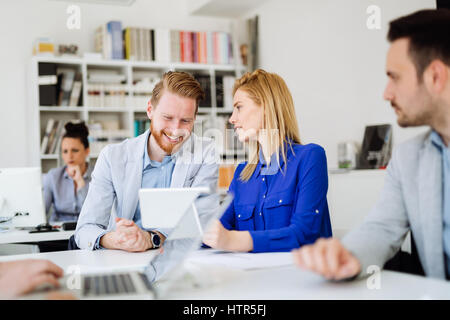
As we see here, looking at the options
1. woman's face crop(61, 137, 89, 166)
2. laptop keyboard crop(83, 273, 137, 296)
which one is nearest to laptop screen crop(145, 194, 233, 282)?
laptop keyboard crop(83, 273, 137, 296)

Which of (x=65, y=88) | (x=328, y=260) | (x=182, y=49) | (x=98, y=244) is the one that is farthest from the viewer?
(x=182, y=49)

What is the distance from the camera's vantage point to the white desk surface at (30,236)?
2596mm

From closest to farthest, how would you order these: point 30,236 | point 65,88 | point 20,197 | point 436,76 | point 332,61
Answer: point 436,76, point 30,236, point 20,197, point 332,61, point 65,88

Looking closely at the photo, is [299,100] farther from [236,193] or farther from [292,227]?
[292,227]

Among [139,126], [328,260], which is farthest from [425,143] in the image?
[139,126]

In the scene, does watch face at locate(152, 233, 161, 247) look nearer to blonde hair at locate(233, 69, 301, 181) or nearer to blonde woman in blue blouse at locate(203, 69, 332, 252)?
blonde woman in blue blouse at locate(203, 69, 332, 252)

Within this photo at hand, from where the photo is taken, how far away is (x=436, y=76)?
1.20 metres

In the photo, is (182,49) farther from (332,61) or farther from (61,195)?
(61,195)

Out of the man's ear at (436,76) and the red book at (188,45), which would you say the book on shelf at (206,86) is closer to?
the red book at (188,45)

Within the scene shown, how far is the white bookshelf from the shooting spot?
15.5 ft

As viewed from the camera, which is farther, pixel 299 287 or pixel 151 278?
pixel 151 278

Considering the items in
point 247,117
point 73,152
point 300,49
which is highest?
point 300,49

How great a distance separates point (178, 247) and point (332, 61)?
338 cm
